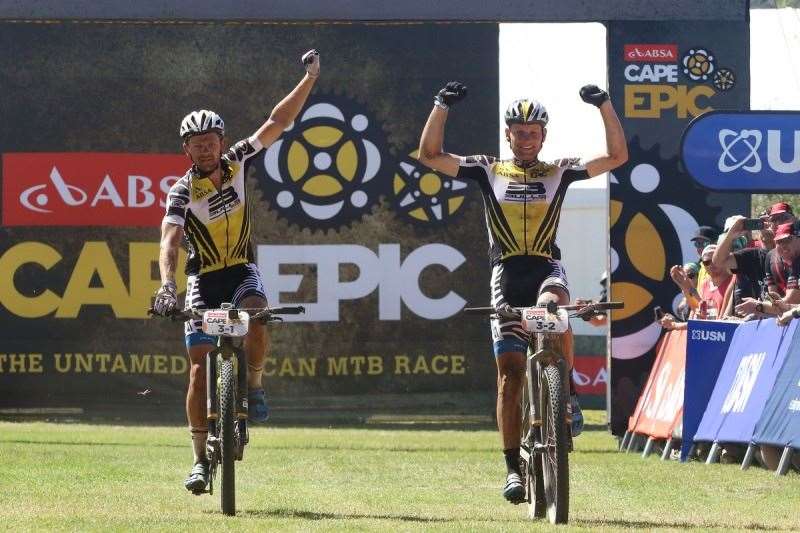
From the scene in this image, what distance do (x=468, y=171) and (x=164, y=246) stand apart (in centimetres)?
170

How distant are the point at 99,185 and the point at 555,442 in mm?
13674

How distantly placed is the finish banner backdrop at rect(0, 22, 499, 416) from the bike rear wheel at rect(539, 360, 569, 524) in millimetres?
12142

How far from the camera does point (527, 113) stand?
381 inches

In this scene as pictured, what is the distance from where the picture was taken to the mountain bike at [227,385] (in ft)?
31.3

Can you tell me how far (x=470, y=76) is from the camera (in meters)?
21.3

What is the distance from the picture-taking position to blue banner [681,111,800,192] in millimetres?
13984

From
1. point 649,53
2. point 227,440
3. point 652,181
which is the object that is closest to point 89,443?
point 652,181

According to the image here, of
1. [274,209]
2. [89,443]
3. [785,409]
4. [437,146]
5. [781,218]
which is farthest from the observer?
[274,209]

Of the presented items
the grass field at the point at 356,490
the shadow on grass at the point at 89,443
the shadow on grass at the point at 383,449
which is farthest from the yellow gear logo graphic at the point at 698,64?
the shadow on grass at the point at 89,443

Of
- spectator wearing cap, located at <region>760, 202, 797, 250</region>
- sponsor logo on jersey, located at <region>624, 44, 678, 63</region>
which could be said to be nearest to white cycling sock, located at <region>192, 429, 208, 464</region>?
spectator wearing cap, located at <region>760, 202, 797, 250</region>

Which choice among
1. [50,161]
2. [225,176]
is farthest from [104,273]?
[225,176]

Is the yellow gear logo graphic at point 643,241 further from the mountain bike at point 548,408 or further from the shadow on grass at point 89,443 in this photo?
the mountain bike at point 548,408

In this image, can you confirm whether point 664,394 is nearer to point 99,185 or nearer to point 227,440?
point 227,440

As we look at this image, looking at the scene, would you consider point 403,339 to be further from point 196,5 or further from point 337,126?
point 196,5
